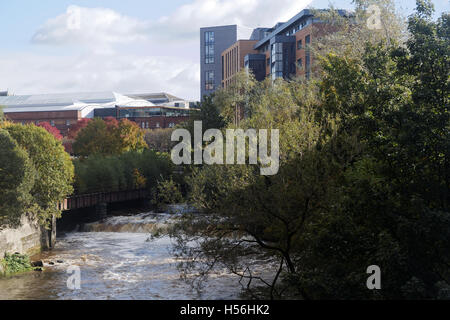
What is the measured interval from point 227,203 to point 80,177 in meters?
39.3

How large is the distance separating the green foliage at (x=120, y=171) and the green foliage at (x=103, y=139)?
6005 millimetres

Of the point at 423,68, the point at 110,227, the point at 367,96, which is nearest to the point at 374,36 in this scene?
the point at 367,96

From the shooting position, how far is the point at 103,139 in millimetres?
80000

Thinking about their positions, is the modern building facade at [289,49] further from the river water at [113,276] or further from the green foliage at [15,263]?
the green foliage at [15,263]

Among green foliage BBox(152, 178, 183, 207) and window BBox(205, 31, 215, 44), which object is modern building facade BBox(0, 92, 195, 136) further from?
green foliage BBox(152, 178, 183, 207)

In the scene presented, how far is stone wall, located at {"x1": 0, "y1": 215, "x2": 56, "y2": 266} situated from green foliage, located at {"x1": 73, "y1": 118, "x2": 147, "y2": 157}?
3596 centimetres

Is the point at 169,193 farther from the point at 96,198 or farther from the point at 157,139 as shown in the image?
the point at 157,139

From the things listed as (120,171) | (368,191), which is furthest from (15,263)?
(120,171)

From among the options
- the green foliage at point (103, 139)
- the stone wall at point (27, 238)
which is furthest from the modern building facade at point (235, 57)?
the stone wall at point (27, 238)

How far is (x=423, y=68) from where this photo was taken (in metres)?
18.5

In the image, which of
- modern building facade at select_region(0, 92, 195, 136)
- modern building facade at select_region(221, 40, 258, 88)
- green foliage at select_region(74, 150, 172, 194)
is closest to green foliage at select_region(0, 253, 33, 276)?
green foliage at select_region(74, 150, 172, 194)

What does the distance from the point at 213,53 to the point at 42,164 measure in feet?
338

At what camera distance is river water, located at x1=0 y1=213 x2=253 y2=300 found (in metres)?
28.2
